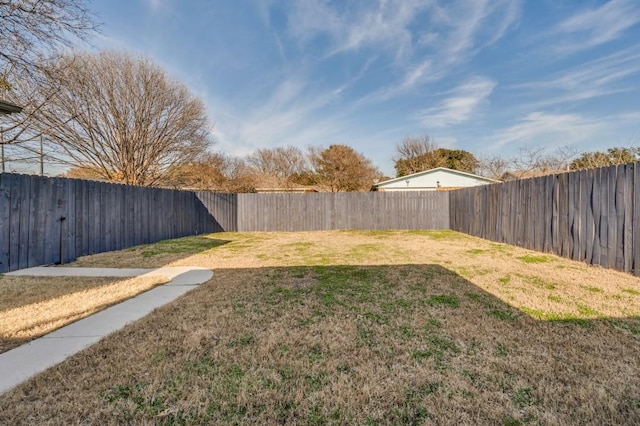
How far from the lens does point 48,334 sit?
259cm

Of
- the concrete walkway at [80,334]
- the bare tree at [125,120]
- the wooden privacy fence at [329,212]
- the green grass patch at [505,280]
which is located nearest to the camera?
the concrete walkway at [80,334]

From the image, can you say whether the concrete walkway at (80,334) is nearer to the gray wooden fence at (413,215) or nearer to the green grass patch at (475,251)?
the gray wooden fence at (413,215)

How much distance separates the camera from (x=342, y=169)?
28062 millimetres

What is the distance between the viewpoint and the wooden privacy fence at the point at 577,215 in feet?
15.0

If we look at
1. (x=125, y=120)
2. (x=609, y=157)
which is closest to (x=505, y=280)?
(x=609, y=157)

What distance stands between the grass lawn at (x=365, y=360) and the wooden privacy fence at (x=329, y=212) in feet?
29.8

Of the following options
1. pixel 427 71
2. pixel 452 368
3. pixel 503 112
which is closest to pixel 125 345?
pixel 452 368

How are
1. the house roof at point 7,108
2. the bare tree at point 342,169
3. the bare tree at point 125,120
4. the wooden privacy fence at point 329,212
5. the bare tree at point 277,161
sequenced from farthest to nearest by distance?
the bare tree at point 277,161
the bare tree at point 342,169
the wooden privacy fence at point 329,212
the bare tree at point 125,120
the house roof at point 7,108

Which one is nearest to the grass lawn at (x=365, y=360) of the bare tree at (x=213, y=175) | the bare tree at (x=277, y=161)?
the bare tree at (x=213, y=175)

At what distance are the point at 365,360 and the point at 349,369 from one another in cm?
17

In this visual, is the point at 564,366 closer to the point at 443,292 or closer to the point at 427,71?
the point at 443,292

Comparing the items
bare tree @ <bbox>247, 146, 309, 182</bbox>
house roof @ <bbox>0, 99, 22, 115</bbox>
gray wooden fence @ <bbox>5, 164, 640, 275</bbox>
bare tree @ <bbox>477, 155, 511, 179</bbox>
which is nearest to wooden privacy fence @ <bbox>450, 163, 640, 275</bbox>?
gray wooden fence @ <bbox>5, 164, 640, 275</bbox>

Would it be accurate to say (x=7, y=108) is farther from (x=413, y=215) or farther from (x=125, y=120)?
(x=413, y=215)

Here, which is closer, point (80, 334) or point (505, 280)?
point (80, 334)
